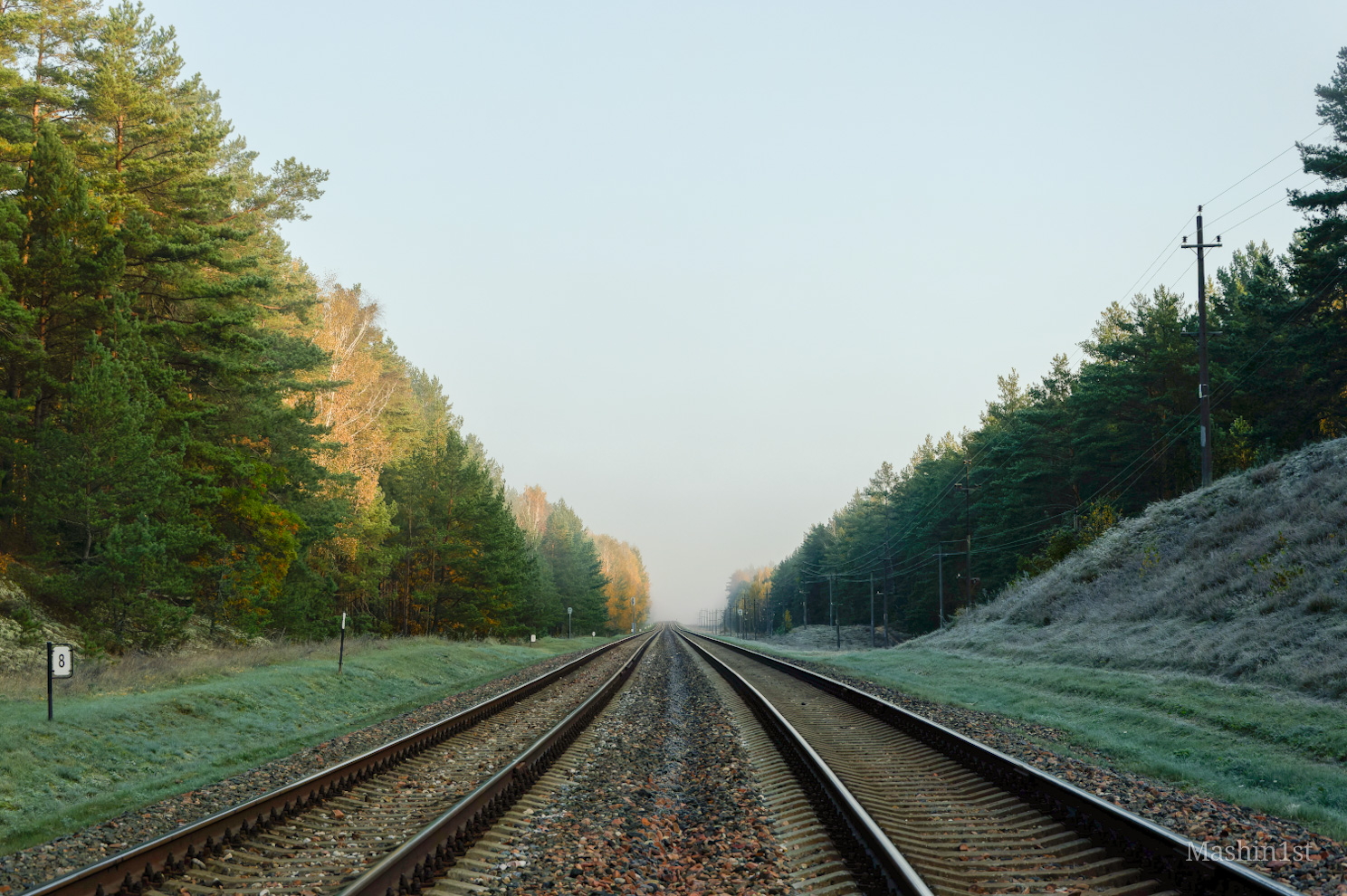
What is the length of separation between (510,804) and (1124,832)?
503 centimetres

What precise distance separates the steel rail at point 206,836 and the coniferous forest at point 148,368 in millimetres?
12629

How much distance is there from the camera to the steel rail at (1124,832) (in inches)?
173

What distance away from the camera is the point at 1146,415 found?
148 ft

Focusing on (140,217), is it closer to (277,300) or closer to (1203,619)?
Answer: (277,300)

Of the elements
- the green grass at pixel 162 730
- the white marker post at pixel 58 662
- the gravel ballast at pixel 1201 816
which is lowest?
the green grass at pixel 162 730

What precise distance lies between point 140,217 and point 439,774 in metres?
21.0

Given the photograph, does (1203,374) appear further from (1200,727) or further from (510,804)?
(510,804)

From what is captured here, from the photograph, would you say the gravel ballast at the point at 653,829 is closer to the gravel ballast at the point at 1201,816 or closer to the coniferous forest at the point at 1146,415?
the gravel ballast at the point at 1201,816

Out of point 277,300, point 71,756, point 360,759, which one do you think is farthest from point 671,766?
point 277,300

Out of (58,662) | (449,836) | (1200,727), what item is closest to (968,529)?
(1200,727)

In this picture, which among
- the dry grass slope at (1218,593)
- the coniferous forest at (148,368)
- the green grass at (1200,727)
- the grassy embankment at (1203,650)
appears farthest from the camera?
the coniferous forest at (148,368)

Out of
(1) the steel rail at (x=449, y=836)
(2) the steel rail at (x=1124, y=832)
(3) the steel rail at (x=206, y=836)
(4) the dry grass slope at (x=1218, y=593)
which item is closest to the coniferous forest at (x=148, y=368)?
(3) the steel rail at (x=206, y=836)

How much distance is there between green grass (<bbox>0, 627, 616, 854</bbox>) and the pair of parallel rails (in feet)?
4.32

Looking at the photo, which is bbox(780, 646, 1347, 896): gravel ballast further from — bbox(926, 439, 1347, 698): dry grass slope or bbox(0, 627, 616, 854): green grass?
bbox(0, 627, 616, 854): green grass
